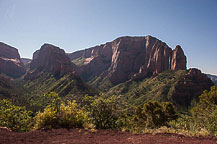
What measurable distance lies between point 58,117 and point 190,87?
8690cm

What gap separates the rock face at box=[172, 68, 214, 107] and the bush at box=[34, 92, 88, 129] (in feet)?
252

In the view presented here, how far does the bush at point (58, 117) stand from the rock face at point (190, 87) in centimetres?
7692

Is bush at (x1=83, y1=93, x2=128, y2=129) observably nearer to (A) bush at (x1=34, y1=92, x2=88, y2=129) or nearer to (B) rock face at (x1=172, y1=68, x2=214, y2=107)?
(A) bush at (x1=34, y1=92, x2=88, y2=129)

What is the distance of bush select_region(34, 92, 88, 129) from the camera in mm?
9445

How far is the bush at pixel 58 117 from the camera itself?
9.45 meters

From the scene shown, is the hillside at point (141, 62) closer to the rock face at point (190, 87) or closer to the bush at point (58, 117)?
the rock face at point (190, 87)

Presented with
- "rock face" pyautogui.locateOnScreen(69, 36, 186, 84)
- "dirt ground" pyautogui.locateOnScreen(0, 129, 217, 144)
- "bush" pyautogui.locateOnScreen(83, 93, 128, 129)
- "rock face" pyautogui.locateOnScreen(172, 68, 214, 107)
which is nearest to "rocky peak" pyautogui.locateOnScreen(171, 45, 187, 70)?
"rock face" pyautogui.locateOnScreen(69, 36, 186, 84)

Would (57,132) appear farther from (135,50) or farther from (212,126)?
(135,50)

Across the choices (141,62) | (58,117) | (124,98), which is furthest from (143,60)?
(58,117)

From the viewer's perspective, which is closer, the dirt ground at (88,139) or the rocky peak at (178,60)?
the dirt ground at (88,139)

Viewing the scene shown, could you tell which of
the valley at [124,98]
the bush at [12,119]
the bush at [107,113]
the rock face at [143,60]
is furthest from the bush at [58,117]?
the rock face at [143,60]

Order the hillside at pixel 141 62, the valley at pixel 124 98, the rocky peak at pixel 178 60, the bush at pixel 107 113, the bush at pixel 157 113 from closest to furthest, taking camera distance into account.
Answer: the valley at pixel 124 98 → the bush at pixel 107 113 → the bush at pixel 157 113 → the rocky peak at pixel 178 60 → the hillside at pixel 141 62

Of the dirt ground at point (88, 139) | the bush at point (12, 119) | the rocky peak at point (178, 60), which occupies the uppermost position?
the rocky peak at point (178, 60)

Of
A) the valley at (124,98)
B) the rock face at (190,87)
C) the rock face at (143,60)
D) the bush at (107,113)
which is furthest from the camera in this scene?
the rock face at (143,60)
